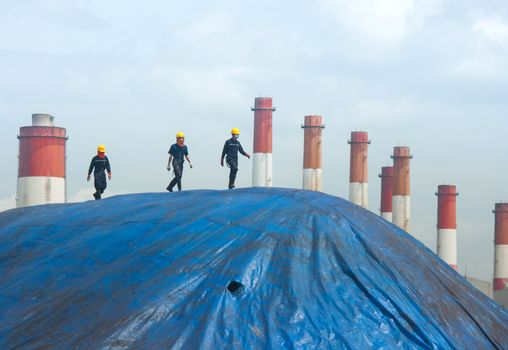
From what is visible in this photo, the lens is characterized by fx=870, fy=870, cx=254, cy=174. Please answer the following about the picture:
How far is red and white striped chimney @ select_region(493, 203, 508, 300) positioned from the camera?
4997cm

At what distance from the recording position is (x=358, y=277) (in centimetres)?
952

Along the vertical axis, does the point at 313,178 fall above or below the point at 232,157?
below

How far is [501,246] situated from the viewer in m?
50.2

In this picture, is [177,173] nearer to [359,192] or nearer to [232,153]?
[232,153]

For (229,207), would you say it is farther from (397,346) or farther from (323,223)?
(397,346)

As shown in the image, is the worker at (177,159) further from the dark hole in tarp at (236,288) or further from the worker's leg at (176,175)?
the dark hole in tarp at (236,288)

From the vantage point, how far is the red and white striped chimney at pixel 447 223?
47.4m

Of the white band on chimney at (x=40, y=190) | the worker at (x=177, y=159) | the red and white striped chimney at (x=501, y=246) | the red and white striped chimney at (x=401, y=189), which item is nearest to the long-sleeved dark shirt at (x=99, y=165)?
the worker at (x=177, y=159)

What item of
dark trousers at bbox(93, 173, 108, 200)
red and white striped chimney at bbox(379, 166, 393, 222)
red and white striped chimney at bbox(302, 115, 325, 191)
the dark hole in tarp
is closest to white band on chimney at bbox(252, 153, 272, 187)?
red and white striped chimney at bbox(302, 115, 325, 191)

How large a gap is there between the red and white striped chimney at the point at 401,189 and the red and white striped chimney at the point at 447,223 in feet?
7.00

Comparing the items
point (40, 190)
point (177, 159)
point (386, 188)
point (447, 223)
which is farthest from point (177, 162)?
point (386, 188)

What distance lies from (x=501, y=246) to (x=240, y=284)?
144ft

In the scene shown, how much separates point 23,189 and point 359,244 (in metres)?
26.3

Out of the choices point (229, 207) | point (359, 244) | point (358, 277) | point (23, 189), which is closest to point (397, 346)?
point (358, 277)
